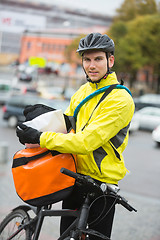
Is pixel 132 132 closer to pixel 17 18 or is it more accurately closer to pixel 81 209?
pixel 81 209

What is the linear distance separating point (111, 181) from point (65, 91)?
27.8 m

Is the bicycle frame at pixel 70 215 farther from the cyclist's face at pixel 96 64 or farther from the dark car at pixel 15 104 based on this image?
the dark car at pixel 15 104

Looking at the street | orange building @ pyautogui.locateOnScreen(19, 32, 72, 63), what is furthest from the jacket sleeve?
orange building @ pyautogui.locateOnScreen(19, 32, 72, 63)

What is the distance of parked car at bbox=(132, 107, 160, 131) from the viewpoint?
63.3 ft

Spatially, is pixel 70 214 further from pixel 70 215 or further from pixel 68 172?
pixel 68 172

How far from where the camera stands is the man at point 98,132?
227cm

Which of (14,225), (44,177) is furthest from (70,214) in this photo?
Answer: (14,225)

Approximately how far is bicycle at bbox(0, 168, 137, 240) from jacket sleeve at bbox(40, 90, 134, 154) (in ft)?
0.52

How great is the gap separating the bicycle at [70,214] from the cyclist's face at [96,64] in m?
0.68

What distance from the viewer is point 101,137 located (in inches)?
89.3

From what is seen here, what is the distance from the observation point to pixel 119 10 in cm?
5647

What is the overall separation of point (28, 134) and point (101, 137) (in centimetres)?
46

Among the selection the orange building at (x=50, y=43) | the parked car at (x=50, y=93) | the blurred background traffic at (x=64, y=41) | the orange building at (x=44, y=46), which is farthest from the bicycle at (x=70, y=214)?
the orange building at (x=50, y=43)

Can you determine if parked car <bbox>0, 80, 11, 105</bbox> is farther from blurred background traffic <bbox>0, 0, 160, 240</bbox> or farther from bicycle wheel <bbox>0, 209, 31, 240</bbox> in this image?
bicycle wheel <bbox>0, 209, 31, 240</bbox>
